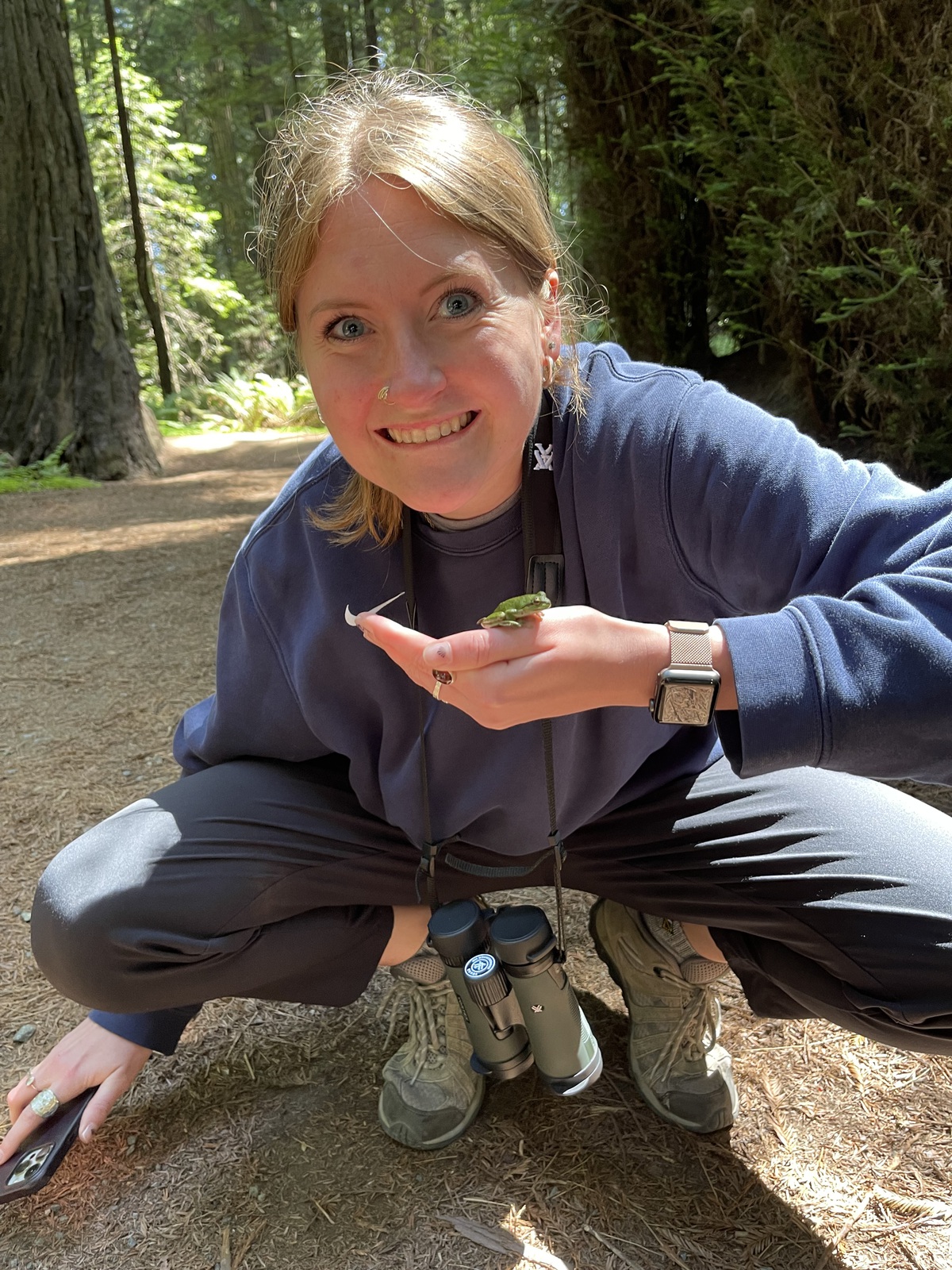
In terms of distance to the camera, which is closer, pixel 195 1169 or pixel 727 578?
pixel 727 578

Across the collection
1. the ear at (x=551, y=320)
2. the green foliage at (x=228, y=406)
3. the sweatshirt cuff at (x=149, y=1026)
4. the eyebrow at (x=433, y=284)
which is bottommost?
the green foliage at (x=228, y=406)

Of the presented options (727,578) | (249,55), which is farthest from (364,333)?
(249,55)

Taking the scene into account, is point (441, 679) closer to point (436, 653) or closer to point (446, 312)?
point (436, 653)

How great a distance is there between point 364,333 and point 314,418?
1.00 metres

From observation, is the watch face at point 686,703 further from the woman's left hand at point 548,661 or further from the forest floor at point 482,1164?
the forest floor at point 482,1164

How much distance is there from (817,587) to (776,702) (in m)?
0.30

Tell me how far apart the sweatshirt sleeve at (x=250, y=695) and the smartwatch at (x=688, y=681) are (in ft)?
2.98

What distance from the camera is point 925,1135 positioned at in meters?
1.83

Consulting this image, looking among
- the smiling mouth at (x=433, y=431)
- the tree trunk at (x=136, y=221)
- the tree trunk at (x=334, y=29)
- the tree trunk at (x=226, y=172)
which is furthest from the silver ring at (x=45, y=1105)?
the tree trunk at (x=226, y=172)

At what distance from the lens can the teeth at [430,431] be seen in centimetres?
161

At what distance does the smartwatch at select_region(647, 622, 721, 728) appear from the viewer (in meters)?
1.29

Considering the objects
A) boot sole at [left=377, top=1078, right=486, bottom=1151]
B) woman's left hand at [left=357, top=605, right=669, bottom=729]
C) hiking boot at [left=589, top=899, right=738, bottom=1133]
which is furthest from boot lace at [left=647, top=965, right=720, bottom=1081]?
woman's left hand at [left=357, top=605, right=669, bottom=729]

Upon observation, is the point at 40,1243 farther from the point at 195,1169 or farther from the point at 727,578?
the point at 727,578

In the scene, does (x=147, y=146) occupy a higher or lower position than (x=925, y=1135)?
higher
